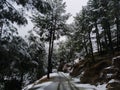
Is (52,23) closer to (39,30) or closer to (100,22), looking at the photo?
(39,30)

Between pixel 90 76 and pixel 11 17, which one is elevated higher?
pixel 11 17

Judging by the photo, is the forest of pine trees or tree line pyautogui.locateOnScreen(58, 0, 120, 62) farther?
tree line pyautogui.locateOnScreen(58, 0, 120, 62)

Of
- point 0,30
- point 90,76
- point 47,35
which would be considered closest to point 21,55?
point 0,30

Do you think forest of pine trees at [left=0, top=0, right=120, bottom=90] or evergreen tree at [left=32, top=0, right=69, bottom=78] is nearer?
forest of pine trees at [left=0, top=0, right=120, bottom=90]

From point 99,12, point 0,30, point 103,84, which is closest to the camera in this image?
point 0,30

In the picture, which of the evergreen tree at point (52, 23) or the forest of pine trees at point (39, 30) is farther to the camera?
the evergreen tree at point (52, 23)

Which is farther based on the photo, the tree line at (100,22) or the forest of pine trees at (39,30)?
the tree line at (100,22)

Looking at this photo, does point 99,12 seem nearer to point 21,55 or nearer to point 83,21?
point 83,21

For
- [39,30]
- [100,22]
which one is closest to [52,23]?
[39,30]

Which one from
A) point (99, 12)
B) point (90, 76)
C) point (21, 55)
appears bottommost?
point (90, 76)

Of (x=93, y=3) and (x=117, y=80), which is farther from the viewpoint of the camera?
(x=93, y=3)

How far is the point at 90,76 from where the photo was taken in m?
32.0

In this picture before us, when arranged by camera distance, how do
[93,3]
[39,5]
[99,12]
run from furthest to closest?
[93,3] < [99,12] < [39,5]

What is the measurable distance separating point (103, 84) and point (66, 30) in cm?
1759
